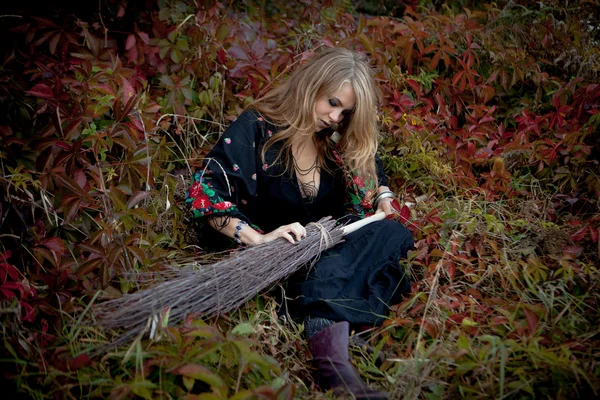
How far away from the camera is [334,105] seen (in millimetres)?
2342

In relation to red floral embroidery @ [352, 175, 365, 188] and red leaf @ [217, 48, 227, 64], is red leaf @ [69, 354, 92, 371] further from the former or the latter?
red leaf @ [217, 48, 227, 64]

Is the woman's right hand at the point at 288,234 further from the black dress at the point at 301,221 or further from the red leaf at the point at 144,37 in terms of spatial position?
the red leaf at the point at 144,37

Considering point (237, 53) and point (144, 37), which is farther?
point (237, 53)

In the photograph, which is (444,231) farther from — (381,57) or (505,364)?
(381,57)

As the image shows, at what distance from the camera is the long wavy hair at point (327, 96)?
2.32 metres

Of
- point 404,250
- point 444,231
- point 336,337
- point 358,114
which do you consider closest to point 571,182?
point 444,231

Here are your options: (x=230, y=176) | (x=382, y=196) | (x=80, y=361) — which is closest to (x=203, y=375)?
(x=80, y=361)

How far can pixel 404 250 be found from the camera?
2.35m

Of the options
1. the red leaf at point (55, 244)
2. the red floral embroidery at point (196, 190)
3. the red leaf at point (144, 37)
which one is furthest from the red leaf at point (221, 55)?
the red leaf at point (55, 244)

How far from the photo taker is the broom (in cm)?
181

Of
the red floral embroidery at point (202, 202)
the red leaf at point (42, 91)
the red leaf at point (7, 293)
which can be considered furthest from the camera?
the red floral embroidery at point (202, 202)

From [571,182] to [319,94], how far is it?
1.49 m

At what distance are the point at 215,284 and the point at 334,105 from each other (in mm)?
988

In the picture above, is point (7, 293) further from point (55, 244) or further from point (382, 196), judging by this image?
point (382, 196)
